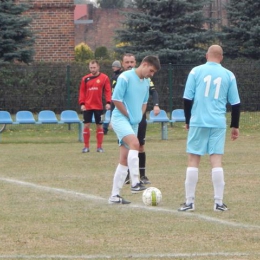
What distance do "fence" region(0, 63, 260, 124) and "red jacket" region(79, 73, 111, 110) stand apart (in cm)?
750

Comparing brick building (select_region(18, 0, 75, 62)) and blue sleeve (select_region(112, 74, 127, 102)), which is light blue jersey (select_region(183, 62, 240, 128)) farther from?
brick building (select_region(18, 0, 75, 62))

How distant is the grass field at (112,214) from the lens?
7348 mm

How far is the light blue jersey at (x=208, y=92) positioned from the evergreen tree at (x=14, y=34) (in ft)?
60.9

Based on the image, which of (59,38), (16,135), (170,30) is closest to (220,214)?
A: (16,135)

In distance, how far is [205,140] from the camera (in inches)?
374

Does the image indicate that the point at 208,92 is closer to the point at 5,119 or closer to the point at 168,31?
the point at 5,119

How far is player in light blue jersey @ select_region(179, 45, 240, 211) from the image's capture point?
9430 mm

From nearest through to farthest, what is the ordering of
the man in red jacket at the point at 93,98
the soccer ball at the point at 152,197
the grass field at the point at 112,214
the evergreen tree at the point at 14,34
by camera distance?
the grass field at the point at 112,214 → the soccer ball at the point at 152,197 → the man in red jacket at the point at 93,98 → the evergreen tree at the point at 14,34

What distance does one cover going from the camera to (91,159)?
16688 millimetres

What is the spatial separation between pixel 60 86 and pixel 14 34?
279 cm

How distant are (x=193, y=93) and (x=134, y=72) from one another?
1.10 meters

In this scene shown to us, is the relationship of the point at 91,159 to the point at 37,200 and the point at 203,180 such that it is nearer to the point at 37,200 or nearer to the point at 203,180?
the point at 203,180

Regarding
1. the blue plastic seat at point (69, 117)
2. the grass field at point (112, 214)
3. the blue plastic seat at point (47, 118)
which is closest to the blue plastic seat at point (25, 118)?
the blue plastic seat at point (47, 118)

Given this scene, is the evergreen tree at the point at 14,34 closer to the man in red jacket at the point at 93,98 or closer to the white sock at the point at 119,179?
the man in red jacket at the point at 93,98
